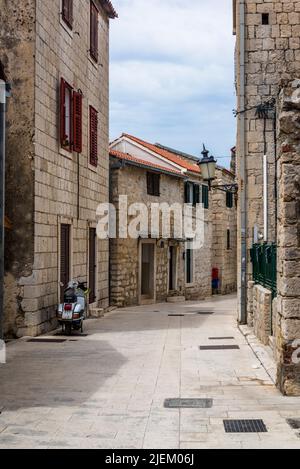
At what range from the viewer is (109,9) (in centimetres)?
1989

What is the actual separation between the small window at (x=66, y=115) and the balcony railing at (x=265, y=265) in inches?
197

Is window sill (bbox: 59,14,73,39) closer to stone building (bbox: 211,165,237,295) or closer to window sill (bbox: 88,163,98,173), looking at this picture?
window sill (bbox: 88,163,98,173)

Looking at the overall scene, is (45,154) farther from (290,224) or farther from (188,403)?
(188,403)

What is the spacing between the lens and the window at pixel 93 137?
17848mm

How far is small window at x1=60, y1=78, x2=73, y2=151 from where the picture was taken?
14477mm

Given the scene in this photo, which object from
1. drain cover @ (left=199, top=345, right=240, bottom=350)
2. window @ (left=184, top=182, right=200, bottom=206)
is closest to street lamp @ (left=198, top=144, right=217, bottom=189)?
drain cover @ (left=199, top=345, right=240, bottom=350)

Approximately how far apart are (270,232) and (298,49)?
13.7 feet

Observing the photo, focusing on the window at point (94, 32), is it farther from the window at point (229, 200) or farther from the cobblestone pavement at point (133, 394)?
the window at point (229, 200)

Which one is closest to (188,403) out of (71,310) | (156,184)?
(71,310)

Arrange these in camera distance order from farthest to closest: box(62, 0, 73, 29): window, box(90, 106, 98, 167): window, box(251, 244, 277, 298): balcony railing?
1. box(90, 106, 98, 167): window
2. box(62, 0, 73, 29): window
3. box(251, 244, 277, 298): balcony railing

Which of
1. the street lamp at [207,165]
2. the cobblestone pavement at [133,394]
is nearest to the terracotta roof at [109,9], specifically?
the street lamp at [207,165]

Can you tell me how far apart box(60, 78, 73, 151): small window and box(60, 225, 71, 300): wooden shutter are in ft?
6.56

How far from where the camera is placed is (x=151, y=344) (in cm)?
1177
